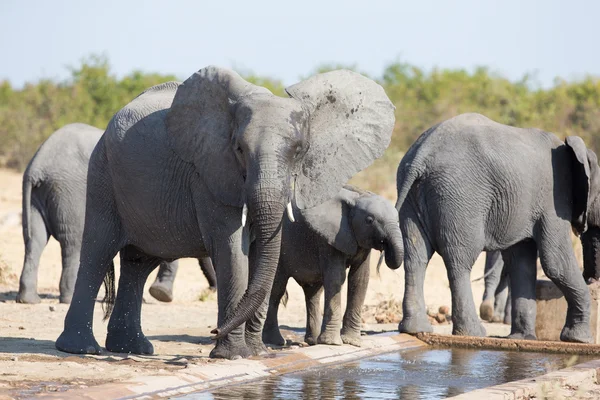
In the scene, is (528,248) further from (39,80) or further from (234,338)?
(39,80)

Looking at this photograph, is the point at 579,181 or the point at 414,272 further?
the point at 579,181

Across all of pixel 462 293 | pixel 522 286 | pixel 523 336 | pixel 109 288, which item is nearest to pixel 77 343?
pixel 109 288

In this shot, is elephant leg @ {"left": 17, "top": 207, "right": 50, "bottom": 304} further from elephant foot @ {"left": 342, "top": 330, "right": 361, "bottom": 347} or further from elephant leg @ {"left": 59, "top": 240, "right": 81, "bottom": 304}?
elephant foot @ {"left": 342, "top": 330, "right": 361, "bottom": 347}

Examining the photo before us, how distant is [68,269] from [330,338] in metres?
4.21

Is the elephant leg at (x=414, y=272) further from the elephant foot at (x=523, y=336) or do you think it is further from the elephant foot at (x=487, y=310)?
the elephant foot at (x=487, y=310)

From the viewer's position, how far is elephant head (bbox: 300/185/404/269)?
8.00m

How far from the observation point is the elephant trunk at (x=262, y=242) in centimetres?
646

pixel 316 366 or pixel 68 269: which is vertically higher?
pixel 68 269

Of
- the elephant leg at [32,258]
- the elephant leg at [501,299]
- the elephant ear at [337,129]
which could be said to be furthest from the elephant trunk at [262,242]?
the elephant leg at [501,299]

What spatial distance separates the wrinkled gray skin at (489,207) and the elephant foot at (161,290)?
3386 mm

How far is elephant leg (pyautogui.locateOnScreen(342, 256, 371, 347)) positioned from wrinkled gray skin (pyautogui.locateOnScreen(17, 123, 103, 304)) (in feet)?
13.3

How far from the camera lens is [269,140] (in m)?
6.51

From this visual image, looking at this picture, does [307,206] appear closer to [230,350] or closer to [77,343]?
[230,350]

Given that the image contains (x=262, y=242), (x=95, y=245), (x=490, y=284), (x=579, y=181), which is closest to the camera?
(x=262, y=242)
